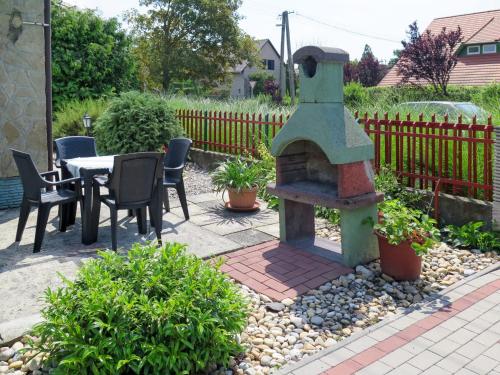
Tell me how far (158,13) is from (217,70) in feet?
16.2

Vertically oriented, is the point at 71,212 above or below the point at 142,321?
above

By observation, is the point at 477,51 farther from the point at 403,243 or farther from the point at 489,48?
the point at 403,243

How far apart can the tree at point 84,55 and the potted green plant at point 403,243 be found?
12680 mm

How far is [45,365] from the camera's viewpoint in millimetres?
2844

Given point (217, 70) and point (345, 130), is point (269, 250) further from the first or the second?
point (217, 70)

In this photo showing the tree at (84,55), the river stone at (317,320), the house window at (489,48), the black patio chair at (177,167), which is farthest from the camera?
the house window at (489,48)

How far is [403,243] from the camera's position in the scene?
4.31 meters

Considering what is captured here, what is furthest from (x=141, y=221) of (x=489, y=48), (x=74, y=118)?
(x=489, y=48)

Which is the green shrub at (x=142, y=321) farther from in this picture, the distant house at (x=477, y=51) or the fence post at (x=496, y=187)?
the distant house at (x=477, y=51)

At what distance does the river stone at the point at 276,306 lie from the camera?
388cm

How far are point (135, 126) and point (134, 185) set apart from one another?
506cm

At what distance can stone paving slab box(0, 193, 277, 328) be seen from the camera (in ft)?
13.0

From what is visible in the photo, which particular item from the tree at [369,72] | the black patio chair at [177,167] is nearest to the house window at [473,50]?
the tree at [369,72]

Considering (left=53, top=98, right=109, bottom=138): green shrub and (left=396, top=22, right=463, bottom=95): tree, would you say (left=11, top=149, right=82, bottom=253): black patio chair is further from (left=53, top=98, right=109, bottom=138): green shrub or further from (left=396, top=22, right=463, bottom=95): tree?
(left=396, top=22, right=463, bottom=95): tree
